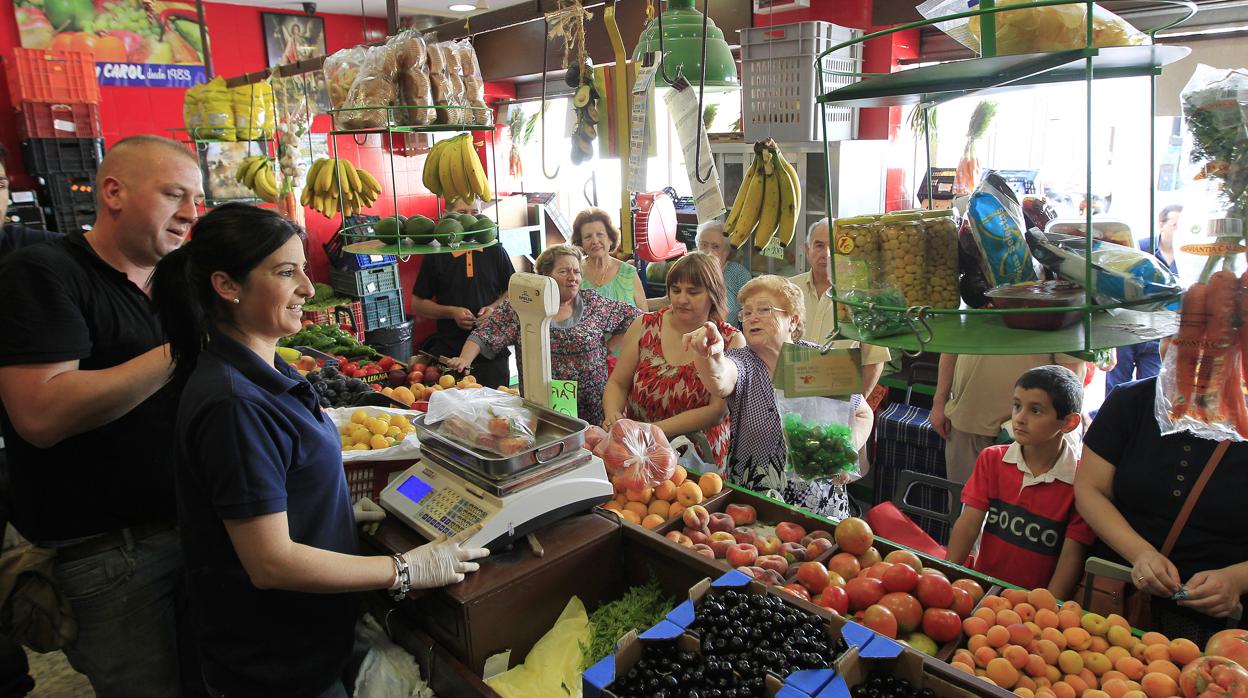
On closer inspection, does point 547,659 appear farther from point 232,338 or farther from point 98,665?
point 98,665

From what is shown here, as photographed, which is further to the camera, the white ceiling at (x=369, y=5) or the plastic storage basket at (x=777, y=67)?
the white ceiling at (x=369, y=5)

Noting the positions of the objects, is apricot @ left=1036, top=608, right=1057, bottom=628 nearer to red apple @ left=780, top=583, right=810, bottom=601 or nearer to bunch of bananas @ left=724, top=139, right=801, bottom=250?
red apple @ left=780, top=583, right=810, bottom=601

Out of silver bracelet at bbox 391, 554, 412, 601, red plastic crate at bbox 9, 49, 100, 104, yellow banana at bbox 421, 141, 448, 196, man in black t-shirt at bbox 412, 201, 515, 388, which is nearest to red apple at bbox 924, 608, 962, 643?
silver bracelet at bbox 391, 554, 412, 601

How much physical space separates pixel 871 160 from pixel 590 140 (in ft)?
A: 10.8

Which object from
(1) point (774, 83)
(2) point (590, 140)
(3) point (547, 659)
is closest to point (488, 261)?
(1) point (774, 83)

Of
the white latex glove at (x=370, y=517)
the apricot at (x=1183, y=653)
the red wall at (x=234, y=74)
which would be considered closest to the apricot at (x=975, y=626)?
the apricot at (x=1183, y=653)

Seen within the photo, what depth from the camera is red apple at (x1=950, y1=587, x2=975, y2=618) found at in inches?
71.0

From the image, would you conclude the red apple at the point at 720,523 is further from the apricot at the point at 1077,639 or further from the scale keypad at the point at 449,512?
the apricot at the point at 1077,639

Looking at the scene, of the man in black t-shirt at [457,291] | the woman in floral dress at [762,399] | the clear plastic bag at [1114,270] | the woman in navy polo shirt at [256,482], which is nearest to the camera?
the clear plastic bag at [1114,270]

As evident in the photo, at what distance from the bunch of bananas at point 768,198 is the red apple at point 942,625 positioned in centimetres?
99

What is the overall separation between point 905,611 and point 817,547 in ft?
1.07

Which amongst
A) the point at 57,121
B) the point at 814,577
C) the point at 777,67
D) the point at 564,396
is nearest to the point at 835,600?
the point at 814,577

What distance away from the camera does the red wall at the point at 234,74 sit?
5.98m

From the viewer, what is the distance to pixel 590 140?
7.92 feet
